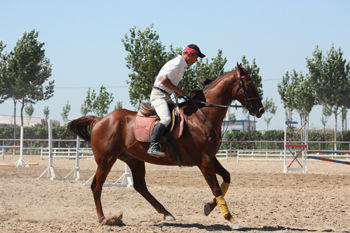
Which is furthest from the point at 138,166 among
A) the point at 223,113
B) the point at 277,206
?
the point at 277,206

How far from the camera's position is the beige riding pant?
227 inches

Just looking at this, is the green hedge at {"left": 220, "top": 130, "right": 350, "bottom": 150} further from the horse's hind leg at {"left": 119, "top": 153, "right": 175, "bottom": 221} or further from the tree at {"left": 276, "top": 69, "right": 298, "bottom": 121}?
the horse's hind leg at {"left": 119, "top": 153, "right": 175, "bottom": 221}

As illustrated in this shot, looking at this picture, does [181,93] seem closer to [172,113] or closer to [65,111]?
[172,113]

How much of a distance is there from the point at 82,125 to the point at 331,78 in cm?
3220

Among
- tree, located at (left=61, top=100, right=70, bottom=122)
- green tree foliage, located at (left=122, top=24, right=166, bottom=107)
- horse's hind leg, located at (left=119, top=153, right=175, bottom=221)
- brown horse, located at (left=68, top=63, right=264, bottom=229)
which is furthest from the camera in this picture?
tree, located at (left=61, top=100, right=70, bottom=122)

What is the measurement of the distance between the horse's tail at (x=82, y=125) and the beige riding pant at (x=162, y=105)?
5.23ft

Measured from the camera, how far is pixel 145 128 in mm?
6043

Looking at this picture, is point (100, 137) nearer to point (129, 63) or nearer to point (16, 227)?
point (16, 227)

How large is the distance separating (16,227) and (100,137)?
194cm

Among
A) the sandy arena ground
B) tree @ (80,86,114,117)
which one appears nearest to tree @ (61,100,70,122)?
tree @ (80,86,114,117)

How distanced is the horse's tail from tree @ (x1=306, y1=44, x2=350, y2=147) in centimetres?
3135

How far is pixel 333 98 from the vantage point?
3416 cm

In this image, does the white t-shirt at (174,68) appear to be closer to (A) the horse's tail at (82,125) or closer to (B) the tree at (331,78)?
(A) the horse's tail at (82,125)

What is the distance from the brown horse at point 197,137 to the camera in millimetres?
5613
